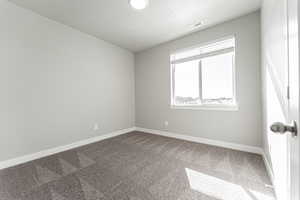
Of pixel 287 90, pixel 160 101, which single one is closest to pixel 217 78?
pixel 160 101

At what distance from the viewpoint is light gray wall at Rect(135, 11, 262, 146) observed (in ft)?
7.43

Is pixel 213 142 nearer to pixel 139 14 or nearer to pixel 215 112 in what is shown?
pixel 215 112

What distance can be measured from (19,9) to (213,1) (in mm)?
3110

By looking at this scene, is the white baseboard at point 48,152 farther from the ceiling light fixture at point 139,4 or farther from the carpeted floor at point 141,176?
the ceiling light fixture at point 139,4

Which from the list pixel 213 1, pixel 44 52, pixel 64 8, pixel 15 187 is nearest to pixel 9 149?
pixel 15 187

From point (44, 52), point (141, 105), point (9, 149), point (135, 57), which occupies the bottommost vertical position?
point (9, 149)

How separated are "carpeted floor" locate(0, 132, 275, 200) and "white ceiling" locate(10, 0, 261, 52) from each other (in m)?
2.52

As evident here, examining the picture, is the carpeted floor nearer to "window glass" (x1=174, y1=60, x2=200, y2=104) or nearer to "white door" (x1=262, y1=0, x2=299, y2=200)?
"white door" (x1=262, y1=0, x2=299, y2=200)

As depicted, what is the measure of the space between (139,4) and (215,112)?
2.45 metres

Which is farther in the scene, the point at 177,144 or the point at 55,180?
the point at 177,144

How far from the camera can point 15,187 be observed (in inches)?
58.0

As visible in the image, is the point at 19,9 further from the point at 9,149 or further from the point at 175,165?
the point at 175,165

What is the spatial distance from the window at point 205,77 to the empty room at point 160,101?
22mm

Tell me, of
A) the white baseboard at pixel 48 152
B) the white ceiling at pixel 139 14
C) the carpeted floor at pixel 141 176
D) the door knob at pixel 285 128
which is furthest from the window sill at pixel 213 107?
the door knob at pixel 285 128
